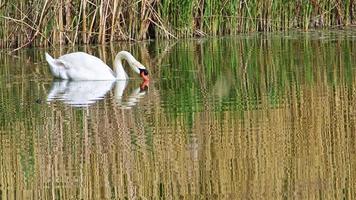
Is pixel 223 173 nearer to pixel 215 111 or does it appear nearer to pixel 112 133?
pixel 112 133

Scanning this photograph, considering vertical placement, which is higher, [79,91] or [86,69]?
[86,69]

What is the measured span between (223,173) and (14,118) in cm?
346

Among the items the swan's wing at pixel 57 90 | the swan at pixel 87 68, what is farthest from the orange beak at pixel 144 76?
the swan's wing at pixel 57 90

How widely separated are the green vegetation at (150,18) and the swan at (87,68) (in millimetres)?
4161

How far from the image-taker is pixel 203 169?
26.1 ft

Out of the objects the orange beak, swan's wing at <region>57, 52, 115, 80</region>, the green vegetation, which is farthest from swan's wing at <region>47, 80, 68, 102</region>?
the green vegetation

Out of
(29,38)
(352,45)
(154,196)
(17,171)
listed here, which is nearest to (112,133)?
(17,171)

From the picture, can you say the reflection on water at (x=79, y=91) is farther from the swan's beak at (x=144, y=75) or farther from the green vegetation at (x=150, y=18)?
the green vegetation at (x=150, y=18)

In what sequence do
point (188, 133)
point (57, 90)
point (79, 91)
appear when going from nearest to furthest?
point (188, 133) → point (79, 91) → point (57, 90)

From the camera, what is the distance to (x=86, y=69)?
14.4 metres

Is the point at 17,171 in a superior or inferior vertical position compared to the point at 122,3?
inferior

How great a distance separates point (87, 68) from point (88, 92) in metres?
1.45

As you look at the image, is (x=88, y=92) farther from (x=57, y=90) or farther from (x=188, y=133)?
(x=188, y=133)

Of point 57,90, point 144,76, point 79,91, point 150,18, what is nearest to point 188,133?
point 79,91
